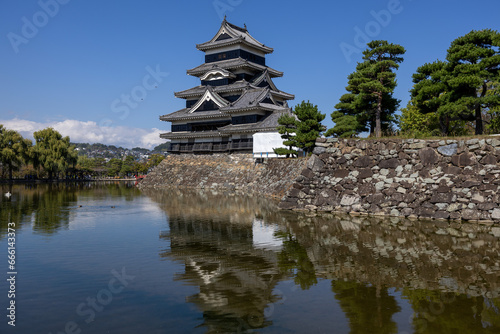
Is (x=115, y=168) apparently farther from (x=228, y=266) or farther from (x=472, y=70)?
(x=228, y=266)

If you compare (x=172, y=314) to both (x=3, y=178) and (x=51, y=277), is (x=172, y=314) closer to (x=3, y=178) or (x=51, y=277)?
(x=51, y=277)

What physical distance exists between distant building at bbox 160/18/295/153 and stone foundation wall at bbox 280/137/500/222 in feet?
71.1

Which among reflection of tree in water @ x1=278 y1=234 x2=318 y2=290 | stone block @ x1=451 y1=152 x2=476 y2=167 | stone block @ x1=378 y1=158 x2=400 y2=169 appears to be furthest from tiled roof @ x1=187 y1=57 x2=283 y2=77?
reflection of tree in water @ x1=278 y1=234 x2=318 y2=290

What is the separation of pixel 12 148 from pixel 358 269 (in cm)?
5715

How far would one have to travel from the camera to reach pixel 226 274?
8062 millimetres

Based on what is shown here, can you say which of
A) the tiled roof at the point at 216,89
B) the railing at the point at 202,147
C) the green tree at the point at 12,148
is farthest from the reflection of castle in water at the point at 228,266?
the green tree at the point at 12,148

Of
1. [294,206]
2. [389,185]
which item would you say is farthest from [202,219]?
[389,185]

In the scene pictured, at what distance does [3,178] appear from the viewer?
56156mm

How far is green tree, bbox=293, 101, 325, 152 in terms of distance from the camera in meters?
28.0

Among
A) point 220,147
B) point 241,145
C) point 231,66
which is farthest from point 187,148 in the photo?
point 231,66

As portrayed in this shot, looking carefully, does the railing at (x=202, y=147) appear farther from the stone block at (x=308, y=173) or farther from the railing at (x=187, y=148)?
the stone block at (x=308, y=173)

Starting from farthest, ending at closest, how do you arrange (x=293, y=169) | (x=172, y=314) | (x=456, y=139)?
(x=293, y=169)
(x=456, y=139)
(x=172, y=314)

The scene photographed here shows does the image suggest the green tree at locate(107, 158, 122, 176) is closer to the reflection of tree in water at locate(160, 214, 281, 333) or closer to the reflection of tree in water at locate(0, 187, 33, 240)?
the reflection of tree in water at locate(0, 187, 33, 240)

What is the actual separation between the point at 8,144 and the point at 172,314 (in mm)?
57797
